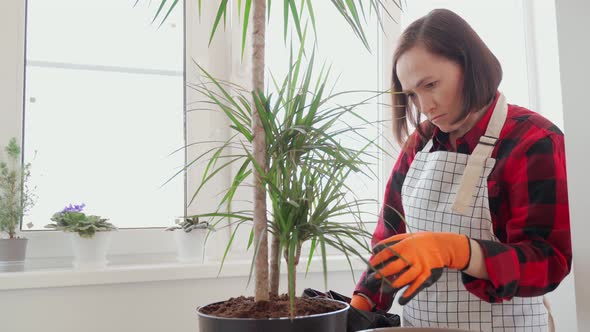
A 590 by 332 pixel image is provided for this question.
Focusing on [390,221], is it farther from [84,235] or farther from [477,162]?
[84,235]

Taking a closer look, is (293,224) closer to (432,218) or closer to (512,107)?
(432,218)

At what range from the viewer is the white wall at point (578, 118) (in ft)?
1.45

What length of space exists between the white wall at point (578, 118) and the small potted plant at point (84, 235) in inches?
54.3

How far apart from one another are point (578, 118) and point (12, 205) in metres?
1.53

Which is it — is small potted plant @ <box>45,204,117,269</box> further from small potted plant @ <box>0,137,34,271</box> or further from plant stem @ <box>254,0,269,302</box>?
plant stem @ <box>254,0,269,302</box>

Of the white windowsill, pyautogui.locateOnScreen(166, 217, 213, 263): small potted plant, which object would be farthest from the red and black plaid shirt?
pyautogui.locateOnScreen(166, 217, 213, 263): small potted plant

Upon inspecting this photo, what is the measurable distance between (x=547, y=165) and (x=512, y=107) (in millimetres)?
254

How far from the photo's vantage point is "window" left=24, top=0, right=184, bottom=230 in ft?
5.67

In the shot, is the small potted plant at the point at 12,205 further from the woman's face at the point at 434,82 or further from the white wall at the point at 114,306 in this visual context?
the woman's face at the point at 434,82

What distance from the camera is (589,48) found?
1.41 ft

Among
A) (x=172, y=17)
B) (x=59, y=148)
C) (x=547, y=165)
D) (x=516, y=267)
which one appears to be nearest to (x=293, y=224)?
(x=516, y=267)

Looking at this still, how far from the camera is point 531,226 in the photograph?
1077 millimetres

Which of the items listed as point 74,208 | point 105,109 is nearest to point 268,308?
point 74,208

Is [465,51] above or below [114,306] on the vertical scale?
above
